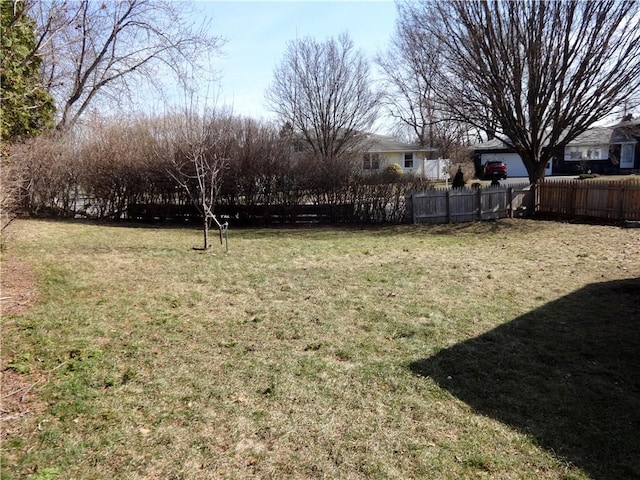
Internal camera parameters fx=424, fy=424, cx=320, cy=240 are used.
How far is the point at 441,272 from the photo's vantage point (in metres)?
8.36

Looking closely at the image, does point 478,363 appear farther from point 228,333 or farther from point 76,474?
point 76,474

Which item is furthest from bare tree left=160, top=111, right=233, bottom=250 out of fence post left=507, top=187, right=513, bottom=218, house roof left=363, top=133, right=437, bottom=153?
house roof left=363, top=133, right=437, bottom=153

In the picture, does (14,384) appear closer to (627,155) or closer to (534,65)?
(534,65)

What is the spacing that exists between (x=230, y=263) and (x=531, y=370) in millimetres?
6265

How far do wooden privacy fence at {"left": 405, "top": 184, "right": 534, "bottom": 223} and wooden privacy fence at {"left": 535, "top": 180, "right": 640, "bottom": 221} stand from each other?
1.62 meters

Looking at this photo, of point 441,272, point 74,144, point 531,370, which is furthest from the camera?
point 74,144

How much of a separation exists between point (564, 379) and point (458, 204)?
11.9m

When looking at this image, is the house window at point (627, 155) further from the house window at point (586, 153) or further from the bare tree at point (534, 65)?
the bare tree at point (534, 65)

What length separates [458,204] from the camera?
15.5 meters

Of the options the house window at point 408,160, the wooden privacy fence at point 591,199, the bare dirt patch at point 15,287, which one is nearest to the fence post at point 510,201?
the wooden privacy fence at point 591,199

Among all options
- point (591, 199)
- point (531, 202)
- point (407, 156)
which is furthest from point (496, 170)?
point (591, 199)

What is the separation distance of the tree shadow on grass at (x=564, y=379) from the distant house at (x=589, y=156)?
1246 inches

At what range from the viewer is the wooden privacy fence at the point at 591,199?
14.2 metres

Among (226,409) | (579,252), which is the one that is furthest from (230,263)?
(579,252)
